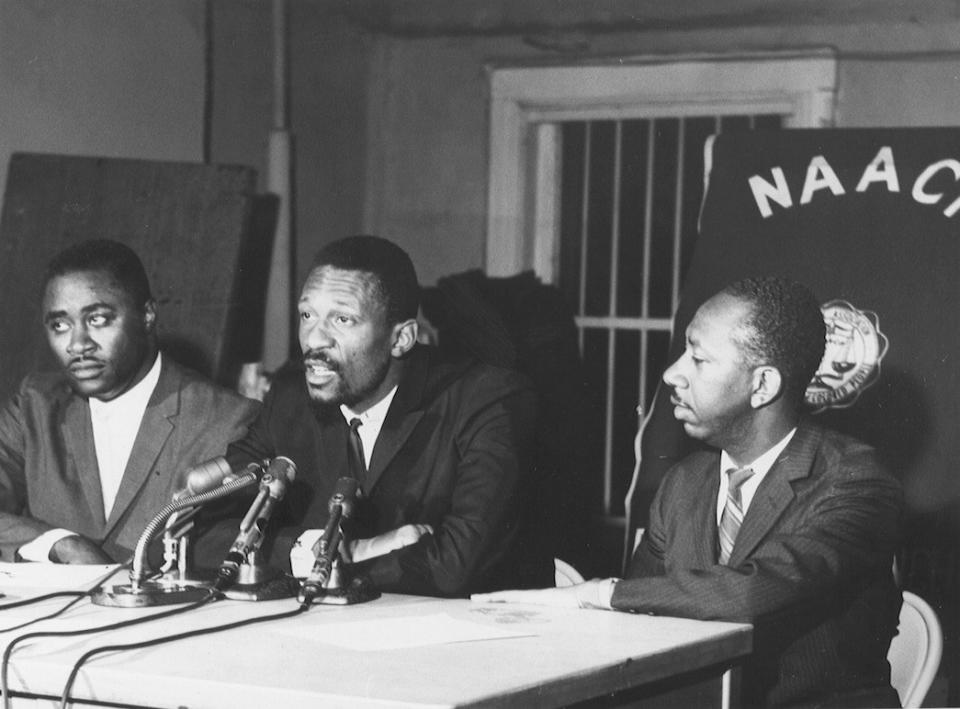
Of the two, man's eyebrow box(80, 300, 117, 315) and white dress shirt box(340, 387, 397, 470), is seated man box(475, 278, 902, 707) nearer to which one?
white dress shirt box(340, 387, 397, 470)

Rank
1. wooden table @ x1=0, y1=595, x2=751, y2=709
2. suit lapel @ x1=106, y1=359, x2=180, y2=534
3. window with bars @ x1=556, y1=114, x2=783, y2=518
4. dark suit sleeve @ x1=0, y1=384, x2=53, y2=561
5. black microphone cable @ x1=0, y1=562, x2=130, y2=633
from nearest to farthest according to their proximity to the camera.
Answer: wooden table @ x1=0, y1=595, x2=751, y2=709 < black microphone cable @ x1=0, y1=562, x2=130, y2=633 < suit lapel @ x1=106, y1=359, x2=180, y2=534 < dark suit sleeve @ x1=0, y1=384, x2=53, y2=561 < window with bars @ x1=556, y1=114, x2=783, y2=518

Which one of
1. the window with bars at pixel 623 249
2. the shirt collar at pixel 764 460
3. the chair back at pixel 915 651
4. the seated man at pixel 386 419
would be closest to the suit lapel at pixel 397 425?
the seated man at pixel 386 419

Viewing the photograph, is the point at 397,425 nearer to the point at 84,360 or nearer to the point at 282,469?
the point at 282,469

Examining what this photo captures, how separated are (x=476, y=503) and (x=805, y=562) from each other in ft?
2.63

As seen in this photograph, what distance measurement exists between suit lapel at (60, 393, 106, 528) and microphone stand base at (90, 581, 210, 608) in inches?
41.7

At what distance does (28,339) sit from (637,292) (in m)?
2.64

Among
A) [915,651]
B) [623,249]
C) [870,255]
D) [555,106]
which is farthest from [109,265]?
[623,249]

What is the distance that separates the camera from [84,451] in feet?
12.9

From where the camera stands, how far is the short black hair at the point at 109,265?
4.01 m

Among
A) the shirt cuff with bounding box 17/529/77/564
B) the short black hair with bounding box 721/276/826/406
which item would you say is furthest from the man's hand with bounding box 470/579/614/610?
the shirt cuff with bounding box 17/529/77/564

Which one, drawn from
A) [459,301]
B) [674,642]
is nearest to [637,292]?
[459,301]

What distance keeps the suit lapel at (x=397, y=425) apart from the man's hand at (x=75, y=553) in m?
0.65

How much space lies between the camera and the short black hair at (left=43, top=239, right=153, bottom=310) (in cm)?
401

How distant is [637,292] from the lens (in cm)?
634
